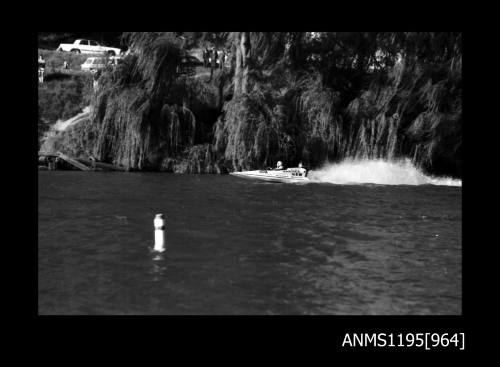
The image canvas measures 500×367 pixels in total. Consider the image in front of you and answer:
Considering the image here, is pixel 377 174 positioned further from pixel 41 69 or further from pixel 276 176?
pixel 41 69

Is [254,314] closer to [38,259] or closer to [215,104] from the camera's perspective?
[38,259]

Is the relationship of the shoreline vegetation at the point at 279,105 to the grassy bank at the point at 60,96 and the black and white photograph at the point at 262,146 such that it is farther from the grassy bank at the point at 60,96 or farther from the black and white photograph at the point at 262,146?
the grassy bank at the point at 60,96

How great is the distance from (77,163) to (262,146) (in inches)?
508

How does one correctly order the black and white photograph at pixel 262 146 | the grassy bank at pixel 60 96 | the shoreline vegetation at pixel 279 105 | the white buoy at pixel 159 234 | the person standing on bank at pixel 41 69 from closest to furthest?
the white buoy at pixel 159 234
the black and white photograph at pixel 262 146
the shoreline vegetation at pixel 279 105
the grassy bank at pixel 60 96
the person standing on bank at pixel 41 69

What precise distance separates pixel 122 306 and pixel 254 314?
2.79m

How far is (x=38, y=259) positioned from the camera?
17.9 meters

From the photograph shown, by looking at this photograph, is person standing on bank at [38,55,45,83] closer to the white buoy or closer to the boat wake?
the boat wake

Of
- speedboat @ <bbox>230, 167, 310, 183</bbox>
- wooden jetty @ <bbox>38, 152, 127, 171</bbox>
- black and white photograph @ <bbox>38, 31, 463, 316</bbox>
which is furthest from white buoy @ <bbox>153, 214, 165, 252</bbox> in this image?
wooden jetty @ <bbox>38, 152, 127, 171</bbox>

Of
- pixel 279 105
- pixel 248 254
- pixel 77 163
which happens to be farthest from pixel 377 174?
pixel 248 254

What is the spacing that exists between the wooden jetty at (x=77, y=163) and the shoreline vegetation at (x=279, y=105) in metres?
0.43

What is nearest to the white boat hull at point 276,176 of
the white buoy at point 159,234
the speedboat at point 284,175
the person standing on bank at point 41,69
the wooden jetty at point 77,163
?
the speedboat at point 284,175

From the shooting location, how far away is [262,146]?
1676 inches

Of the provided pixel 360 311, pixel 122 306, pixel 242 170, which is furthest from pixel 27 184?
pixel 242 170

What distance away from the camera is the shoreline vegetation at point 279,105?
42.2 m
